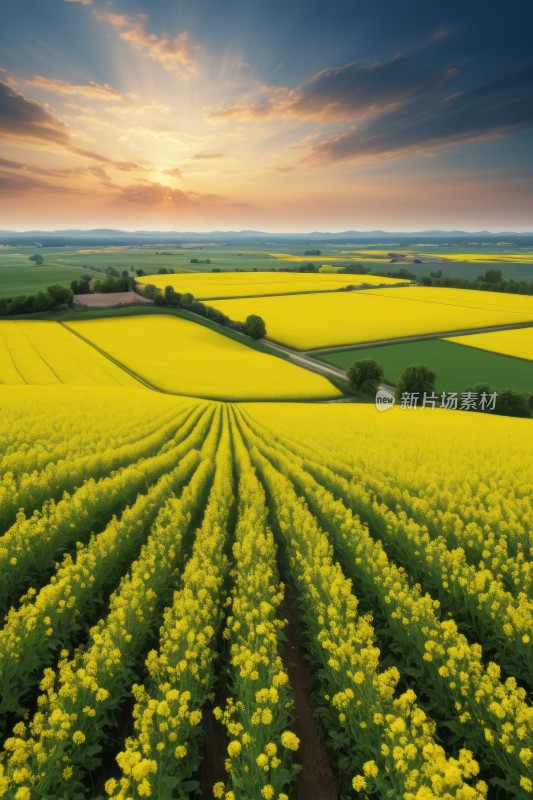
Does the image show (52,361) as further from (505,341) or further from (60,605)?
(505,341)

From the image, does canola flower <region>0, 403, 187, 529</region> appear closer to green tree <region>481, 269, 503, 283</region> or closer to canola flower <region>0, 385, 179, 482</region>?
canola flower <region>0, 385, 179, 482</region>

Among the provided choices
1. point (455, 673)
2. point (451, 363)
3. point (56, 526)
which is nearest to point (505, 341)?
point (451, 363)

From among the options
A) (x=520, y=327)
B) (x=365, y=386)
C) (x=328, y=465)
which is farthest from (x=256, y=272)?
(x=328, y=465)

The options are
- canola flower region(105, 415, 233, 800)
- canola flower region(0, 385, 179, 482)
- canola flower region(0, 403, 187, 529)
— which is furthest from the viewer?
canola flower region(0, 385, 179, 482)

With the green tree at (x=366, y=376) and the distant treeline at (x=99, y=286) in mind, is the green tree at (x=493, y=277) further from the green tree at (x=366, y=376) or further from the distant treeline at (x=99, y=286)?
the distant treeline at (x=99, y=286)

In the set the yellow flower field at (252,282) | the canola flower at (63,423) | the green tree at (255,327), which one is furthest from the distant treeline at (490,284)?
the canola flower at (63,423)

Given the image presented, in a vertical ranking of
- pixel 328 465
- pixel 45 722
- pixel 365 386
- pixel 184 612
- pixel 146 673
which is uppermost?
pixel 184 612

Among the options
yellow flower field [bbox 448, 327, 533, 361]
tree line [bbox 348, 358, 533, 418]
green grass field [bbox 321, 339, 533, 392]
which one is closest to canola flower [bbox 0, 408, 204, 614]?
tree line [bbox 348, 358, 533, 418]

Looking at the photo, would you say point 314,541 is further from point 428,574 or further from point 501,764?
point 501,764
